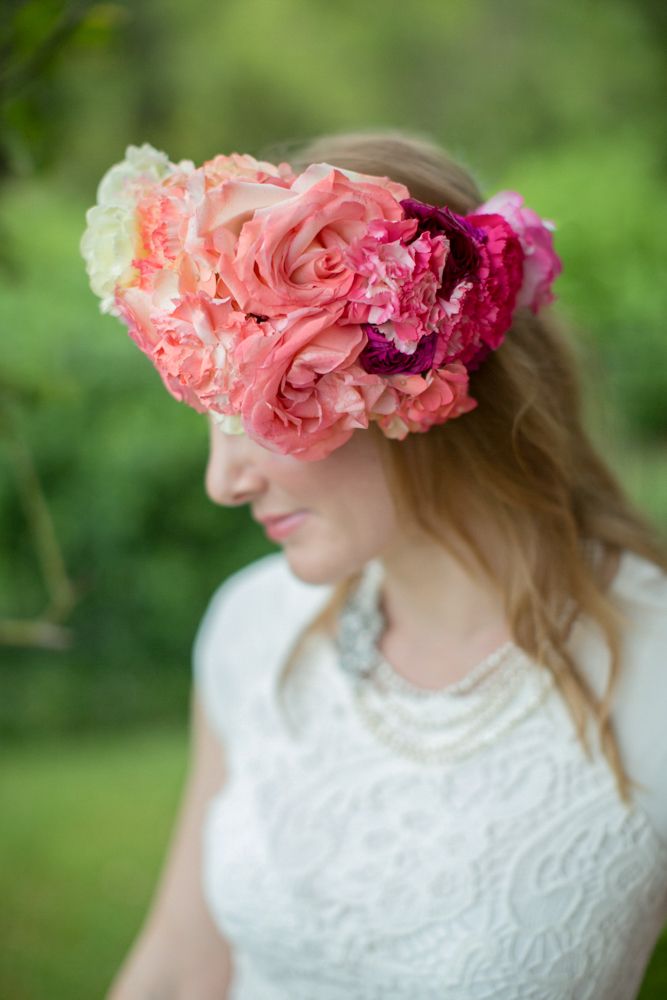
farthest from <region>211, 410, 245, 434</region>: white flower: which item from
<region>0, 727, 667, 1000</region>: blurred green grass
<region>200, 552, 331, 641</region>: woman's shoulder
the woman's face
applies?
<region>0, 727, 667, 1000</region>: blurred green grass

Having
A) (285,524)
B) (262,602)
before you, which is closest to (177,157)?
(262,602)

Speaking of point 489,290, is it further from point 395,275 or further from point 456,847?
point 456,847

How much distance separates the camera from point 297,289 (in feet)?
3.51

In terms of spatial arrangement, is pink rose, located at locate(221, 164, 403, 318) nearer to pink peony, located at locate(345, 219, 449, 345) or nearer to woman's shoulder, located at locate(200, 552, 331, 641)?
pink peony, located at locate(345, 219, 449, 345)

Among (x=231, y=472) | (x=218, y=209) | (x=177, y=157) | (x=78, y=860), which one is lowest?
(x=78, y=860)

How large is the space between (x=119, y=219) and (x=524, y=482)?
2.01 feet

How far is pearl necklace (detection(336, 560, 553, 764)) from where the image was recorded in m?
1.40

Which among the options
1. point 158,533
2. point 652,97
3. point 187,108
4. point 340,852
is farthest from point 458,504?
point 187,108

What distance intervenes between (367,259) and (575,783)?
704 millimetres

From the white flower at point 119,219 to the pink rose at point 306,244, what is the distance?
0.15m

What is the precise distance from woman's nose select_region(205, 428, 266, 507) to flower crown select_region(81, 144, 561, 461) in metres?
0.12

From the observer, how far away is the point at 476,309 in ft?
3.84

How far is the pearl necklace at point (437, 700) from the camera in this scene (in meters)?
1.40

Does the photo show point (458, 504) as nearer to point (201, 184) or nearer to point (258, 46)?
point (201, 184)
